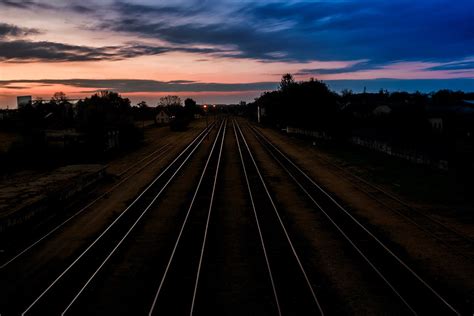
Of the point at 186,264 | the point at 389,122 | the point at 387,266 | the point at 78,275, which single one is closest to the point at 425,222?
the point at 387,266

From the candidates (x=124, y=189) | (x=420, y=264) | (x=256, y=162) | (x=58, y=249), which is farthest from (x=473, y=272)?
(x=256, y=162)

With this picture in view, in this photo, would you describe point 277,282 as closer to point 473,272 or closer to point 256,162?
point 473,272

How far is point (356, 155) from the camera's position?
4297cm

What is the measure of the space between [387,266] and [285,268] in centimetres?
287

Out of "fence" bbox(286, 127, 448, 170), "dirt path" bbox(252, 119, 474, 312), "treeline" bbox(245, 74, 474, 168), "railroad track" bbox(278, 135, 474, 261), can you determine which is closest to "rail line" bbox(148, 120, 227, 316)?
"dirt path" bbox(252, 119, 474, 312)

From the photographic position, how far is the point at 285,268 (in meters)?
13.3

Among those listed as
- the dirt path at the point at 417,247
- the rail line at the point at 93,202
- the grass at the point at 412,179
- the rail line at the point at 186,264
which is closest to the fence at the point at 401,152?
the grass at the point at 412,179

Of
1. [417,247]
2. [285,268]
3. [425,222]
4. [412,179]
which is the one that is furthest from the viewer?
[412,179]

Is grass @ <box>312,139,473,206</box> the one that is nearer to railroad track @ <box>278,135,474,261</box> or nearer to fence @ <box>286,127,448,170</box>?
fence @ <box>286,127,448,170</box>

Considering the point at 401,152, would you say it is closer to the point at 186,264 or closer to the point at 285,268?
the point at 285,268

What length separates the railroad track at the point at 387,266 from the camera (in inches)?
421

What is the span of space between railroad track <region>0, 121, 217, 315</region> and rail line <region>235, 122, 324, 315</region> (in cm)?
498

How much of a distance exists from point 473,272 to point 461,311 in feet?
9.56

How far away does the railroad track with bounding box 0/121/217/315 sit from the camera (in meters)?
11.0
